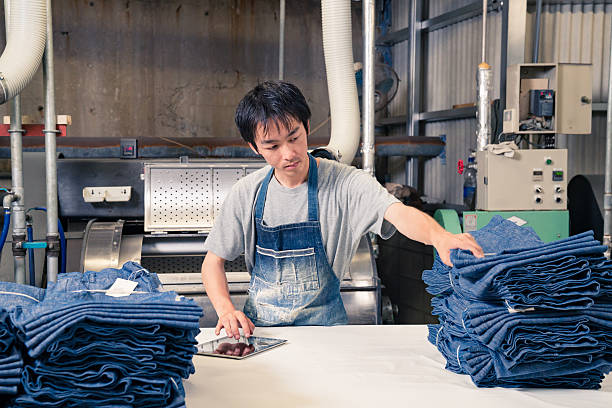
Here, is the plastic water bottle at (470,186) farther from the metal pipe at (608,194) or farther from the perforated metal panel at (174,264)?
the perforated metal panel at (174,264)

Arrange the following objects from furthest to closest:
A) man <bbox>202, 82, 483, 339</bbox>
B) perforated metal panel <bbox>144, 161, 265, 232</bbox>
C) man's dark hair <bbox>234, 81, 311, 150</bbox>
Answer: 1. perforated metal panel <bbox>144, 161, 265, 232</bbox>
2. man <bbox>202, 82, 483, 339</bbox>
3. man's dark hair <bbox>234, 81, 311, 150</bbox>

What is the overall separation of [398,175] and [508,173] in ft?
8.31

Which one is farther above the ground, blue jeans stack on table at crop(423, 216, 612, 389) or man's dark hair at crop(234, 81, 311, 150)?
man's dark hair at crop(234, 81, 311, 150)

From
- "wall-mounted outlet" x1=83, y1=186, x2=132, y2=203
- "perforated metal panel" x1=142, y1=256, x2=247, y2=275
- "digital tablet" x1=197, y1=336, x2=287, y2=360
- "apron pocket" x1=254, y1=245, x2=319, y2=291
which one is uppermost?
"wall-mounted outlet" x1=83, y1=186, x2=132, y2=203

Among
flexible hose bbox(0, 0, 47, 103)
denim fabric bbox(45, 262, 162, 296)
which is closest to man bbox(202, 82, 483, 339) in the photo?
denim fabric bbox(45, 262, 162, 296)

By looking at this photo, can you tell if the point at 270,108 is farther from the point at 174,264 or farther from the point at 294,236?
the point at 174,264

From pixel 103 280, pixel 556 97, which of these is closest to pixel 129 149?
pixel 103 280

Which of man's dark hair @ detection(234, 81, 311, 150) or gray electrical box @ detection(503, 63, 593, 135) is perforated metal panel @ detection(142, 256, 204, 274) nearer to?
man's dark hair @ detection(234, 81, 311, 150)

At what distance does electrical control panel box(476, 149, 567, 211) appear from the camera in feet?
12.3

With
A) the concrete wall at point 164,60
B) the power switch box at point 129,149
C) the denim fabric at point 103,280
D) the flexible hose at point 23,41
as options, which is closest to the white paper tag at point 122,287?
the denim fabric at point 103,280

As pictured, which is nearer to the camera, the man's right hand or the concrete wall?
the man's right hand

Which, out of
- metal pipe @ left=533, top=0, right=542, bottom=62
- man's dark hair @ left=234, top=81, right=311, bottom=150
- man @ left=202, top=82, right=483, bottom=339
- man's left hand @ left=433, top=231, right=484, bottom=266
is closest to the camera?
man's left hand @ left=433, top=231, right=484, bottom=266

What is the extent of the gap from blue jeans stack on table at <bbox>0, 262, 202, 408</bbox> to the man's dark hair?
0.81m

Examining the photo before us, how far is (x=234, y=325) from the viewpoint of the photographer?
1.55m
